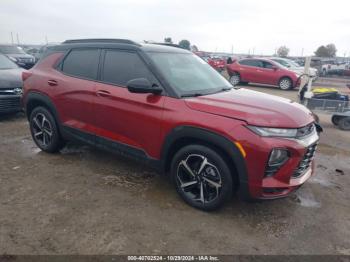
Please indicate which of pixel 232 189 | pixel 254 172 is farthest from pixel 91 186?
pixel 254 172

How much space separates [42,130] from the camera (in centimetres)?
512

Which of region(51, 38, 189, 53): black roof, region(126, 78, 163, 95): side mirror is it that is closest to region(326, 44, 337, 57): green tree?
region(51, 38, 189, 53): black roof

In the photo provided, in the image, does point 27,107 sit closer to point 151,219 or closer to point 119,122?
point 119,122

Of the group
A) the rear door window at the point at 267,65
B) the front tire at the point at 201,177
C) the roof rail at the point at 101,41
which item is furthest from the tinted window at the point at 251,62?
the front tire at the point at 201,177

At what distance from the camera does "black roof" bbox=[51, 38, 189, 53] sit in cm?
400

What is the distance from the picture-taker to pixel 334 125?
8.38 metres

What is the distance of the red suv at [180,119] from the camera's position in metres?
3.05

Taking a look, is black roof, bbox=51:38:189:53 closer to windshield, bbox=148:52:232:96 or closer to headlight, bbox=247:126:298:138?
windshield, bbox=148:52:232:96

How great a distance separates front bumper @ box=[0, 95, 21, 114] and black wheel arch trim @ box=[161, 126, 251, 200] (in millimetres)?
5213

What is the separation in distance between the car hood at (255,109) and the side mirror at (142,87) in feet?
1.31

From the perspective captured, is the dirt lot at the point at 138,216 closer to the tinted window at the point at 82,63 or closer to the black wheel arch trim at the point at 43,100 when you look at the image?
the black wheel arch trim at the point at 43,100

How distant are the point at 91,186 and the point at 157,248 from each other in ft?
5.01

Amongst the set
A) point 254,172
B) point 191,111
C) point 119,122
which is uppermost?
point 191,111

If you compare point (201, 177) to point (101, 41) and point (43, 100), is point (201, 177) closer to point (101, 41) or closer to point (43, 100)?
point (101, 41)
